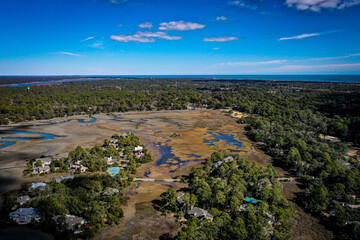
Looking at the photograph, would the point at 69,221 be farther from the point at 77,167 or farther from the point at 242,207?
the point at 242,207

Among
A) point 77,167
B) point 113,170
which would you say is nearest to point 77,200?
point 113,170

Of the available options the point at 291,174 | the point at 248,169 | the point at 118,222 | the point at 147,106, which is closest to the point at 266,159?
the point at 291,174

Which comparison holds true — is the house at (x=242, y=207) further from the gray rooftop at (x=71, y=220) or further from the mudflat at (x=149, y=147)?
the gray rooftop at (x=71, y=220)

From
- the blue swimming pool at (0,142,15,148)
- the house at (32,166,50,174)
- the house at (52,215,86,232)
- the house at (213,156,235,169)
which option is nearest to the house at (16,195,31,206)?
the house at (52,215,86,232)

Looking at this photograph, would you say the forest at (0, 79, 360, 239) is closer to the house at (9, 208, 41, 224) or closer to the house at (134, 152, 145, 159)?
the house at (134, 152, 145, 159)

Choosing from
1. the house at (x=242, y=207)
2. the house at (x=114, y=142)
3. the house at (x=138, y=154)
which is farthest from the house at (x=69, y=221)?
the house at (x=114, y=142)

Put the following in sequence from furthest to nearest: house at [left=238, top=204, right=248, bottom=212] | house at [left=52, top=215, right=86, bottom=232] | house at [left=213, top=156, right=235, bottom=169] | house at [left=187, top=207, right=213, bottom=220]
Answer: house at [left=213, top=156, right=235, bottom=169] < house at [left=238, top=204, right=248, bottom=212] < house at [left=187, top=207, right=213, bottom=220] < house at [left=52, top=215, right=86, bottom=232]
